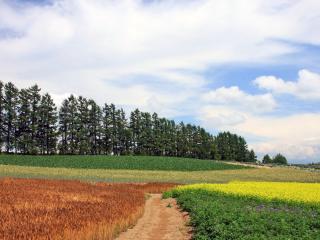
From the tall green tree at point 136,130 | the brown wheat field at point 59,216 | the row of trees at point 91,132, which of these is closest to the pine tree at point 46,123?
the row of trees at point 91,132

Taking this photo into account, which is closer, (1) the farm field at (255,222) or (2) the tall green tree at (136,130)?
(1) the farm field at (255,222)

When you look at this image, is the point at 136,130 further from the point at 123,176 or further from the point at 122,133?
the point at 123,176

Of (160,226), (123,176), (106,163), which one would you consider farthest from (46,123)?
(160,226)

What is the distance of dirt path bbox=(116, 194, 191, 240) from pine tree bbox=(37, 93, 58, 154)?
94.6 metres

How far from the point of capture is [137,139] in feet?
501

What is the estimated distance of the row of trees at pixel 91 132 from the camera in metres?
116

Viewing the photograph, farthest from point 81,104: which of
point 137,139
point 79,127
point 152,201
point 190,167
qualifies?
point 152,201

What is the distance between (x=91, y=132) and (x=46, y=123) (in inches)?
685

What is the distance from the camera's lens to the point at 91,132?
13538 centimetres

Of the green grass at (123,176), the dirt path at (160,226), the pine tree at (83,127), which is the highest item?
the pine tree at (83,127)

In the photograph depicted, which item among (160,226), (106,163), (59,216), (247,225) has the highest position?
(106,163)

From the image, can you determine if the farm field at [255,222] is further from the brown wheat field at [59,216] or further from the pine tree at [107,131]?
the pine tree at [107,131]

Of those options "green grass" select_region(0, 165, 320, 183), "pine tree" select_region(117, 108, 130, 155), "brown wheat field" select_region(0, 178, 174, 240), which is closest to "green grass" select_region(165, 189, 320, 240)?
"brown wheat field" select_region(0, 178, 174, 240)

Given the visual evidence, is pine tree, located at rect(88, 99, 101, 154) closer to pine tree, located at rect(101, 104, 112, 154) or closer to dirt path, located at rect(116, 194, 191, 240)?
pine tree, located at rect(101, 104, 112, 154)
